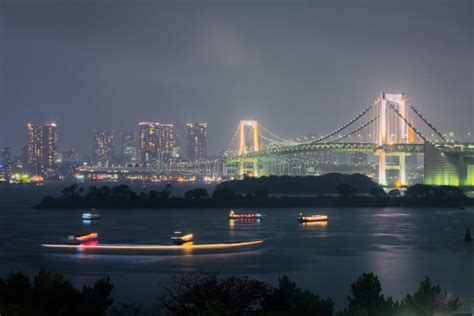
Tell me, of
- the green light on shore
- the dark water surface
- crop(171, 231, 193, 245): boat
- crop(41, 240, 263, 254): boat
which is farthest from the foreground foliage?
the green light on shore

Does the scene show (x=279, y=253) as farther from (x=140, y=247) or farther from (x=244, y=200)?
(x=244, y=200)

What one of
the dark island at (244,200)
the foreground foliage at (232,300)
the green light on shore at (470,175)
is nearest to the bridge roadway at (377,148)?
the green light on shore at (470,175)

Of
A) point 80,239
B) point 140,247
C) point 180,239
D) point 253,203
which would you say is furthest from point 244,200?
point 140,247

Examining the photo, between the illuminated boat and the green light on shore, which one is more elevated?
the green light on shore

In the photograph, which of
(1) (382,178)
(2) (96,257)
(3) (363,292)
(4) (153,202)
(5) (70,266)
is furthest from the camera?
(1) (382,178)

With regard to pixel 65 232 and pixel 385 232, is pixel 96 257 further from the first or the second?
pixel 385 232

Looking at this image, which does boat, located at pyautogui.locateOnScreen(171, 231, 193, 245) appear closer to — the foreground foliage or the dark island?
the foreground foliage

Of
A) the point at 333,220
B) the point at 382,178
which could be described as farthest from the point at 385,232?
the point at 382,178

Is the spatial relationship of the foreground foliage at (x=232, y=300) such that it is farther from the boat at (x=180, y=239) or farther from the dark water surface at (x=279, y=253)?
the boat at (x=180, y=239)
